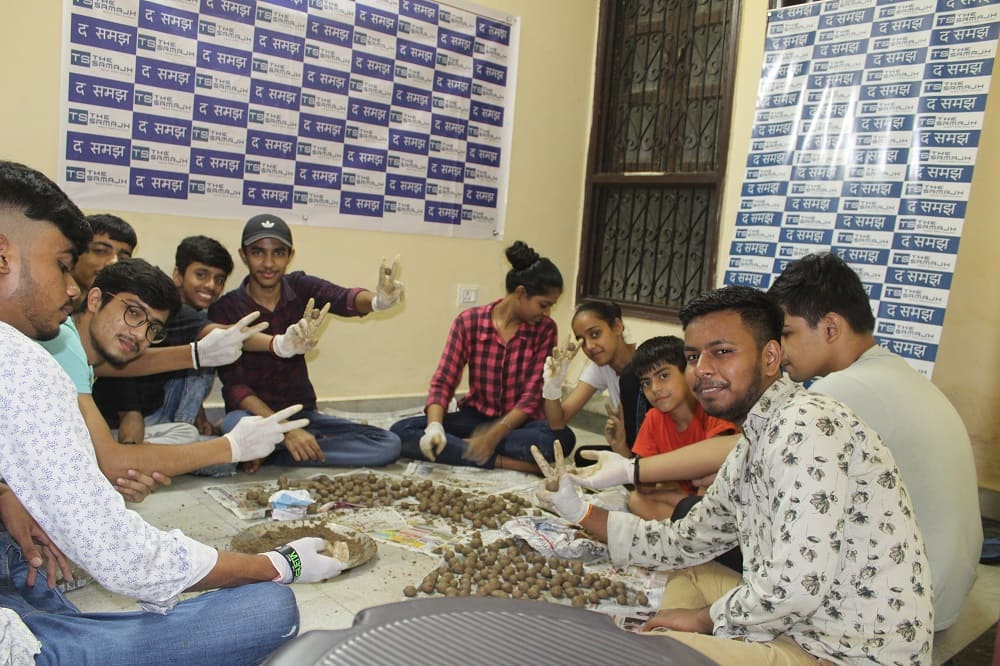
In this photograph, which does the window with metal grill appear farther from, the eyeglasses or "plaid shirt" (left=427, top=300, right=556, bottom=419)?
the eyeglasses

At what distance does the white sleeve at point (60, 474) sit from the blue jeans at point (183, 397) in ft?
6.87

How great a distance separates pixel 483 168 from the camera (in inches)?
178

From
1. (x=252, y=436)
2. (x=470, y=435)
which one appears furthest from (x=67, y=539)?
(x=470, y=435)

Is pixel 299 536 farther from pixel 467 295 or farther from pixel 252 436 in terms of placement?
pixel 467 295

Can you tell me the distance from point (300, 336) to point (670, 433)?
1.46 metres

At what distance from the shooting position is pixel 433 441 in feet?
10.8

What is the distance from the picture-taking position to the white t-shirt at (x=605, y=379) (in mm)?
3246

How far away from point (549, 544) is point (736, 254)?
205 cm

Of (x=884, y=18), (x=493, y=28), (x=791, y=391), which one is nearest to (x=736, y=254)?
(x=884, y=18)

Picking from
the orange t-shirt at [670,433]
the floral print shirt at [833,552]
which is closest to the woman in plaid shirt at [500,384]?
the orange t-shirt at [670,433]

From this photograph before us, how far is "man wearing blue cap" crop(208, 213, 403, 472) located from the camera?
3156 mm

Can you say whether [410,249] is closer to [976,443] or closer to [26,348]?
[976,443]

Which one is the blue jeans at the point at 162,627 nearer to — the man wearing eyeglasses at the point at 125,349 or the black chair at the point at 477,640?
the black chair at the point at 477,640

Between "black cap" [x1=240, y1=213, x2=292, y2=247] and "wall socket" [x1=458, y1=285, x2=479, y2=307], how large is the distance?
1.44 meters
